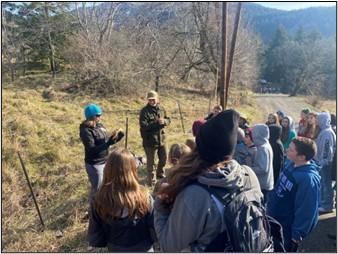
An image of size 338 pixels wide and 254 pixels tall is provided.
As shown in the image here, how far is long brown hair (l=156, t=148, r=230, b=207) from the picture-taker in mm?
1826

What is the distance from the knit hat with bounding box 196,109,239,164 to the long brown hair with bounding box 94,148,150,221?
3.01ft

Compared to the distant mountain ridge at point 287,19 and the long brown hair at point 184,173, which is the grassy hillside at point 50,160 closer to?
the long brown hair at point 184,173

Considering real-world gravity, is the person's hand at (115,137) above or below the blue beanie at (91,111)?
below

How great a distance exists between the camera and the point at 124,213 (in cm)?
262

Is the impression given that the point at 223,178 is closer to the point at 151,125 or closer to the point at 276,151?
the point at 276,151

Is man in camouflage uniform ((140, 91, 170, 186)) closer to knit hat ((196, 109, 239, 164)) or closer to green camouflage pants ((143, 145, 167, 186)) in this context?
green camouflage pants ((143, 145, 167, 186))

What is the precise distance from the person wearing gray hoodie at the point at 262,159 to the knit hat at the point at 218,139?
2.34m

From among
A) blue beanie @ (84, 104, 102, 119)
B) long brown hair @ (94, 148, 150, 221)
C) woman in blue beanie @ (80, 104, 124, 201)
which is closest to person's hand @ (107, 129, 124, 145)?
woman in blue beanie @ (80, 104, 124, 201)

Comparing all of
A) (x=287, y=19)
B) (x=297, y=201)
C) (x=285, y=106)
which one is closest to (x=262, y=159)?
(x=297, y=201)

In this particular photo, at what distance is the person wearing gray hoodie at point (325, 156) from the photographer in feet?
16.6

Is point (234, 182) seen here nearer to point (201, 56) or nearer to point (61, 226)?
point (61, 226)

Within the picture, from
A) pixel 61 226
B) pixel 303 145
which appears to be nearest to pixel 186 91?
pixel 61 226

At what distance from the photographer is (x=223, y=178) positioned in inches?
69.9

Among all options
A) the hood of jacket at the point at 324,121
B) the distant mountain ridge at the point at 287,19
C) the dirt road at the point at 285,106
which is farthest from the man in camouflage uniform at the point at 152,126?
the distant mountain ridge at the point at 287,19
